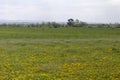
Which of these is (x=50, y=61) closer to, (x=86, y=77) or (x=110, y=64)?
(x=110, y=64)

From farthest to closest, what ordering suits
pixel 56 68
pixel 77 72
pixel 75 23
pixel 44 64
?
pixel 75 23
pixel 44 64
pixel 56 68
pixel 77 72

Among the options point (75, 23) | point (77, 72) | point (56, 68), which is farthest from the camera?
point (75, 23)

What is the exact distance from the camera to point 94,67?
16.9m

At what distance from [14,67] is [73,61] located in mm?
4079

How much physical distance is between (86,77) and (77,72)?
1.33m

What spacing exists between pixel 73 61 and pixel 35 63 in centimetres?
234

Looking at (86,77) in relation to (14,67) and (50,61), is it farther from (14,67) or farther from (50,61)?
(50,61)

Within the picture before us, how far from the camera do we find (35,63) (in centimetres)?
1834

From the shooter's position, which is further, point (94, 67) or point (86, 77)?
point (94, 67)

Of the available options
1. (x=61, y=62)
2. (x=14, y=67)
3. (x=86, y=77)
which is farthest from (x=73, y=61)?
(x=86, y=77)

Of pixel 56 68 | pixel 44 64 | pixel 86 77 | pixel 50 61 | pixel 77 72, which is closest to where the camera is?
pixel 86 77

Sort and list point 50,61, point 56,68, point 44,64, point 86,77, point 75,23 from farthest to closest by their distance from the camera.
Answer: point 75,23, point 50,61, point 44,64, point 56,68, point 86,77

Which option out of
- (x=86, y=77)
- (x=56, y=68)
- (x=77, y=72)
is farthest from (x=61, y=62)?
(x=86, y=77)

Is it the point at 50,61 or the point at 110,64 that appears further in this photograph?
the point at 50,61
